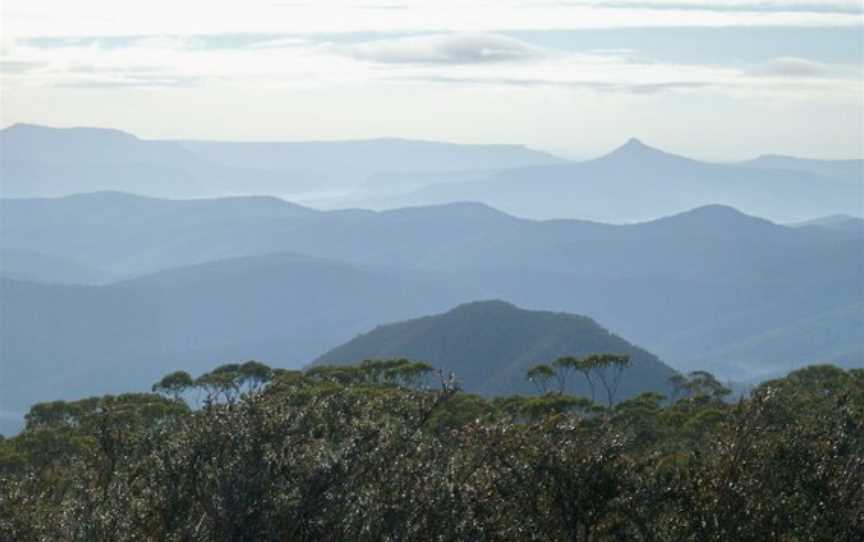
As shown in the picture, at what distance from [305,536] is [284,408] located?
3.42 m

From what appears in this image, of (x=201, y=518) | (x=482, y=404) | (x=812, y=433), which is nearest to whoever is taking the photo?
(x=201, y=518)

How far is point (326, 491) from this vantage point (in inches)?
830

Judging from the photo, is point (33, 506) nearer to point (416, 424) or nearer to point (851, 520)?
point (416, 424)

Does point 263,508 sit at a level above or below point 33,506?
above

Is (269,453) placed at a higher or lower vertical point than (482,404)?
higher

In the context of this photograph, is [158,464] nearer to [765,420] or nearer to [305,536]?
[305,536]

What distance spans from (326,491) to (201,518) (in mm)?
2373

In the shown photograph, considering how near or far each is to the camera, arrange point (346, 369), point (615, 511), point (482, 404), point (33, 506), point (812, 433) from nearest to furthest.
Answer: point (615, 511) → point (33, 506) → point (812, 433) → point (482, 404) → point (346, 369)

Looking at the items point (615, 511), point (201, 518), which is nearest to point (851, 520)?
point (615, 511)

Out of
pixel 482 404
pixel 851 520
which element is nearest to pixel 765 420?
pixel 851 520

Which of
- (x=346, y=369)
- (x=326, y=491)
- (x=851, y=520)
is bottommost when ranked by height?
(x=346, y=369)

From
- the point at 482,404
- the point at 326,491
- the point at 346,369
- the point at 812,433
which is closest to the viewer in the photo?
the point at 326,491

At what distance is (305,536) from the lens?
20.7m

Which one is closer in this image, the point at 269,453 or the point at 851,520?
the point at 269,453
